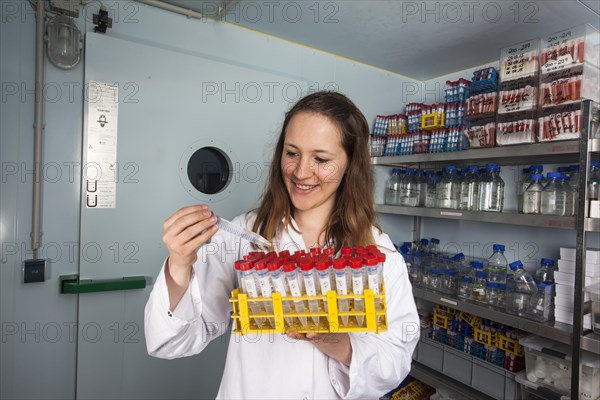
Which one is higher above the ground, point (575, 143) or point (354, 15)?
point (354, 15)

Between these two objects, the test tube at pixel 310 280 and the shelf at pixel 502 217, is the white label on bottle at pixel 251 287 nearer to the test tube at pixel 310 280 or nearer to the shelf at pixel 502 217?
the test tube at pixel 310 280

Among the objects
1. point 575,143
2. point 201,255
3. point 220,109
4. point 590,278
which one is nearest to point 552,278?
point 590,278

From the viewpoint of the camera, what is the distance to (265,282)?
88 centimetres

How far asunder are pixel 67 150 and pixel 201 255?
1089 millimetres

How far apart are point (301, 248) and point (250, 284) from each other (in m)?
0.35

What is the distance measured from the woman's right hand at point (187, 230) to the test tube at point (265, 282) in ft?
0.44

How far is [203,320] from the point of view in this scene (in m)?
1.08

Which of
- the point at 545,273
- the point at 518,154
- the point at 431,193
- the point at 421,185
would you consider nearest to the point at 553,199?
the point at 518,154

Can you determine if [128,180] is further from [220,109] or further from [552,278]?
[552,278]

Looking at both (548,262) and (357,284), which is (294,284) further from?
(548,262)

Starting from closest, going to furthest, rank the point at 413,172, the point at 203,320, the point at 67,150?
the point at 203,320, the point at 67,150, the point at 413,172

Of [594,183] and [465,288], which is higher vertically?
[594,183]

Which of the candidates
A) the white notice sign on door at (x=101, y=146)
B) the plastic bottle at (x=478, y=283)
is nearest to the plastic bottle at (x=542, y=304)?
the plastic bottle at (x=478, y=283)

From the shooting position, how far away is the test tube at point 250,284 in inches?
34.2
